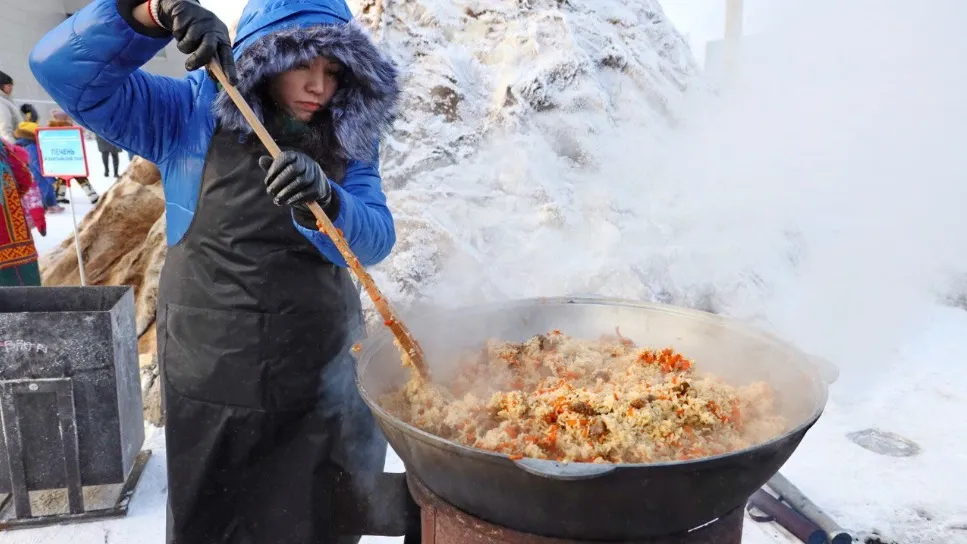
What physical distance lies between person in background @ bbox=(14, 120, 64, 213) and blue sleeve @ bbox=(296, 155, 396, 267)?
479 cm

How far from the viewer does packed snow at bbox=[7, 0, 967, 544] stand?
14.2ft

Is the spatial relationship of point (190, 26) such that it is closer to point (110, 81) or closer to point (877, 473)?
point (110, 81)

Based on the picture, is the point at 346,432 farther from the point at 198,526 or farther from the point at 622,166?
the point at 622,166

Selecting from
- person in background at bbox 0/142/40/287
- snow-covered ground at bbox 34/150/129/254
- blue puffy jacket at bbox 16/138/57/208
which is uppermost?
person in background at bbox 0/142/40/287

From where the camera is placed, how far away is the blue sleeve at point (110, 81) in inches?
63.4

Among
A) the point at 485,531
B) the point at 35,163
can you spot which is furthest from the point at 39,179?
the point at 485,531

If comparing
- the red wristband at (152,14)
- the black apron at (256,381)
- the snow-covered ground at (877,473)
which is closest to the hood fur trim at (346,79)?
the black apron at (256,381)

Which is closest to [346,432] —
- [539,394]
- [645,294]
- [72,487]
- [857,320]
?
[539,394]

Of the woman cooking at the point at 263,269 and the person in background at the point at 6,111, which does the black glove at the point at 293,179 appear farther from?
the person in background at the point at 6,111

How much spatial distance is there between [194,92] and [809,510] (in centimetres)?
312

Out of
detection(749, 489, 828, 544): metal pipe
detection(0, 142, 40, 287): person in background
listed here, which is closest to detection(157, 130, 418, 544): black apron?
detection(749, 489, 828, 544): metal pipe

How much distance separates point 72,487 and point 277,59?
2.61 meters

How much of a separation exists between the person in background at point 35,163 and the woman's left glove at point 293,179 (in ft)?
16.8

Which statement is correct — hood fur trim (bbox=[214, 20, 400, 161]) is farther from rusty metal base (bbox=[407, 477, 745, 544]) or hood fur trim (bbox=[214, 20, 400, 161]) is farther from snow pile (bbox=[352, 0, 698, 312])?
snow pile (bbox=[352, 0, 698, 312])
